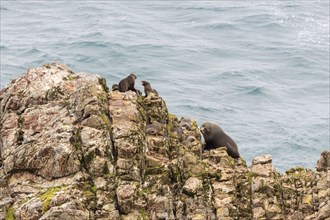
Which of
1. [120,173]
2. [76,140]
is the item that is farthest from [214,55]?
[120,173]

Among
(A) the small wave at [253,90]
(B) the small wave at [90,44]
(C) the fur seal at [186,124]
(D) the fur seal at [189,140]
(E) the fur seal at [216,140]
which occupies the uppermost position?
(D) the fur seal at [189,140]

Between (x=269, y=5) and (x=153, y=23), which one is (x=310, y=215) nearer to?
(x=153, y=23)

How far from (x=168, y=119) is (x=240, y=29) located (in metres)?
88.8

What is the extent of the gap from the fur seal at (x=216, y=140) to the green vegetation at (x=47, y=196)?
31.9 feet

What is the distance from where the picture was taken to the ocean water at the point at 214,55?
8732 centimetres

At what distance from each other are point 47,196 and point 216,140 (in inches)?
451

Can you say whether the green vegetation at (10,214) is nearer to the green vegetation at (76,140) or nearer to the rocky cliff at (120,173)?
the rocky cliff at (120,173)

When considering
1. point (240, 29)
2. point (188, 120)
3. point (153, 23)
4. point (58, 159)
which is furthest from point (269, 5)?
point (58, 159)

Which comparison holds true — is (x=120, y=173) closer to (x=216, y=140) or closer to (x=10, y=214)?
(x=10, y=214)

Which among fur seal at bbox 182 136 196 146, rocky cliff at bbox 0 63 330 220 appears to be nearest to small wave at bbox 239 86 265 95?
fur seal at bbox 182 136 196 146

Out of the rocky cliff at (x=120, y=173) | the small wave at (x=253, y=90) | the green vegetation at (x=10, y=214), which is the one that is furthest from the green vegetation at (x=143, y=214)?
the small wave at (x=253, y=90)

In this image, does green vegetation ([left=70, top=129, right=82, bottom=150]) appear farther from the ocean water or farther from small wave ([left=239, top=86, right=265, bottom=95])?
small wave ([left=239, top=86, right=265, bottom=95])

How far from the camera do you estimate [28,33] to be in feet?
372

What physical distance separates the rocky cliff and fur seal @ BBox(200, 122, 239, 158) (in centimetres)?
358
